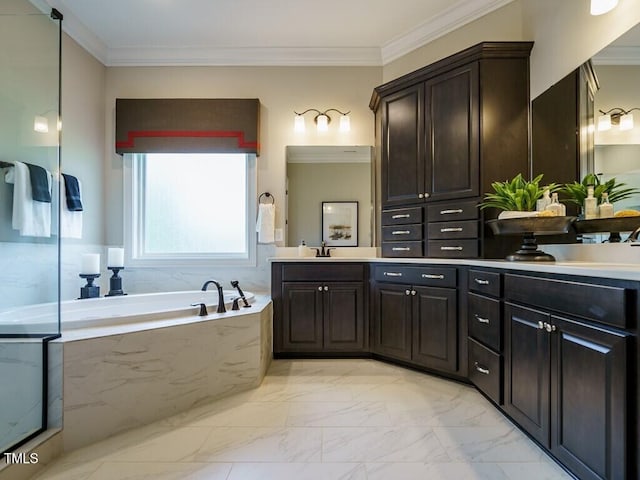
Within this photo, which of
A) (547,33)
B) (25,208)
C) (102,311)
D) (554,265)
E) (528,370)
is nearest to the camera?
(554,265)

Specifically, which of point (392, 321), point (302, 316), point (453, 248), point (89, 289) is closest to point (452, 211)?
point (453, 248)

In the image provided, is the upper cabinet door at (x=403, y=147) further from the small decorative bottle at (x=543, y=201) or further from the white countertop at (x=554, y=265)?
the small decorative bottle at (x=543, y=201)

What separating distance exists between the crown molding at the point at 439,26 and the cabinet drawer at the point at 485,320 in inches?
86.9

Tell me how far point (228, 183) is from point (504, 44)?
2489mm

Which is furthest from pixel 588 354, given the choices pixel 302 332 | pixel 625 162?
pixel 302 332

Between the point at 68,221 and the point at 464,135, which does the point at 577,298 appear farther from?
the point at 68,221

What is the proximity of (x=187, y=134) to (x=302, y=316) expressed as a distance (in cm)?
197

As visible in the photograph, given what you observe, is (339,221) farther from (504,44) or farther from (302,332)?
(504,44)

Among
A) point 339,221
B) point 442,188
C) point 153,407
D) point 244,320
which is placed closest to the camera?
point 153,407

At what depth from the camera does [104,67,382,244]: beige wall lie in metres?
3.17

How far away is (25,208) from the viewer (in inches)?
79.0

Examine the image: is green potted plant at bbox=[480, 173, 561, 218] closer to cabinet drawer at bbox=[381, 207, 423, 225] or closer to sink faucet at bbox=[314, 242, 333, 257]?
cabinet drawer at bbox=[381, 207, 423, 225]

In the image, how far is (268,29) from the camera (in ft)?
9.38

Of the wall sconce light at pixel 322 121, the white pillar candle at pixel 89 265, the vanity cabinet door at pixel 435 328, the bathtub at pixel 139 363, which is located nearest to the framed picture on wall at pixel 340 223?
the wall sconce light at pixel 322 121
